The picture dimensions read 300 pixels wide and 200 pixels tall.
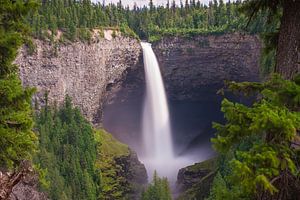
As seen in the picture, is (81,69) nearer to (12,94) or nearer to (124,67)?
(124,67)

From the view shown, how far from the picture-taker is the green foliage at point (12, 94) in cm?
1084

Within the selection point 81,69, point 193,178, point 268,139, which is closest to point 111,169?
point 193,178

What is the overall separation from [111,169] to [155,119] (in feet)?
69.3

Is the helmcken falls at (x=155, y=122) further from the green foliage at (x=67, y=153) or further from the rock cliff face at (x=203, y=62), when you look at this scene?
the green foliage at (x=67, y=153)

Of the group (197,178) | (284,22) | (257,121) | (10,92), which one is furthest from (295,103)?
(197,178)

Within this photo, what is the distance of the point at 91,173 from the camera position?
51.1 m

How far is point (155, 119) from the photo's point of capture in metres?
75.7

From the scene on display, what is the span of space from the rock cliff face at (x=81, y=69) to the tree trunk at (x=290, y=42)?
175 feet

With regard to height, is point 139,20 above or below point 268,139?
below

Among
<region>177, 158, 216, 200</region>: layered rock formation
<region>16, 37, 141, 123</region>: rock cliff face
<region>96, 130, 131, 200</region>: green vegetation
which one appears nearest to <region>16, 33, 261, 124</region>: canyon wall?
<region>16, 37, 141, 123</region>: rock cliff face

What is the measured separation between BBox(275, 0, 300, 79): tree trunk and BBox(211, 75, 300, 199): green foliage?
354mm

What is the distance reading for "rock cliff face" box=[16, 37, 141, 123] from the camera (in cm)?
5834

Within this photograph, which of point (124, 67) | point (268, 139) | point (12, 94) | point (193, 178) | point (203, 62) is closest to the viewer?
point (268, 139)

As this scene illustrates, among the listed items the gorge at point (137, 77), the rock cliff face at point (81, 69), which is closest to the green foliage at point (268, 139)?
the rock cliff face at point (81, 69)
